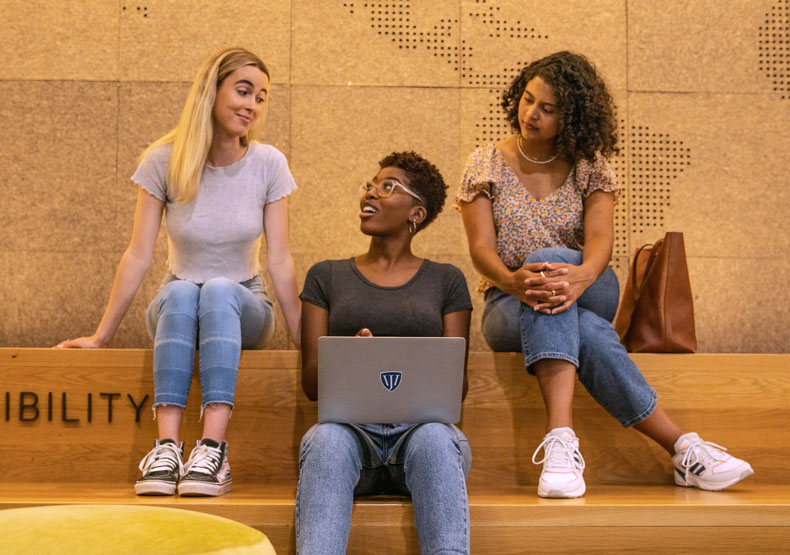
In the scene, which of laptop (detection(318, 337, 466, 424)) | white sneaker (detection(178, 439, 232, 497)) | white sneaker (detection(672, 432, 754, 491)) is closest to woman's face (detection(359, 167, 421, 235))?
laptop (detection(318, 337, 466, 424))

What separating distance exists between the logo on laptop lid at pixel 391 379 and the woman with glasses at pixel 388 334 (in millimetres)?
131

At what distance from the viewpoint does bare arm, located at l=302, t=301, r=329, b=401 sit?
2424 millimetres

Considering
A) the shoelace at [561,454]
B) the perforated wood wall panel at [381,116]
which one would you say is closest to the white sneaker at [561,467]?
the shoelace at [561,454]

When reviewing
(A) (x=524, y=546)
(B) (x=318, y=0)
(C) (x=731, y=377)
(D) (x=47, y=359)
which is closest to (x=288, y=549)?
(A) (x=524, y=546)

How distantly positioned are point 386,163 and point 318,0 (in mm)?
1442

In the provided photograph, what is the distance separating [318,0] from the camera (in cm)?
391

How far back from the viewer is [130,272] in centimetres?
268

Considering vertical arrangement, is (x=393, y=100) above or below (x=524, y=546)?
above

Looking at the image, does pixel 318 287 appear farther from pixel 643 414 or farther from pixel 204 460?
pixel 643 414

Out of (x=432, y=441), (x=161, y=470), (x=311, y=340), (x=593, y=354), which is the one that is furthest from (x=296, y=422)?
(x=593, y=354)

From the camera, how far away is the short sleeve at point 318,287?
2514 mm

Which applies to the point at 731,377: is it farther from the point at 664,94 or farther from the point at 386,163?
the point at 664,94

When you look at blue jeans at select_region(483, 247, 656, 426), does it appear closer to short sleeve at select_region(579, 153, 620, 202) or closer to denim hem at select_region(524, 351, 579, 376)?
denim hem at select_region(524, 351, 579, 376)

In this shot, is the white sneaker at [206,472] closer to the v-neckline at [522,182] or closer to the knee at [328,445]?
the knee at [328,445]
